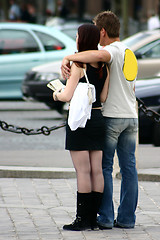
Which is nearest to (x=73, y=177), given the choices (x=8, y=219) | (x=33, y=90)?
(x=8, y=219)

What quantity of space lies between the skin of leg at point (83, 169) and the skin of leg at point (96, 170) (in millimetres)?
30

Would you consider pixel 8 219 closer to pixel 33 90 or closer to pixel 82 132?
pixel 82 132

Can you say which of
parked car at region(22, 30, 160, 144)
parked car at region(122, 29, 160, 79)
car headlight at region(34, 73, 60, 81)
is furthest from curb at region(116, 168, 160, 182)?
parked car at region(122, 29, 160, 79)

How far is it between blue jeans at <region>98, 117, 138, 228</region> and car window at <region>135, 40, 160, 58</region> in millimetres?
9751

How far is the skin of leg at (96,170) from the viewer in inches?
228

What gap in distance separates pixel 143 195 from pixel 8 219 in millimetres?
Answer: 1669

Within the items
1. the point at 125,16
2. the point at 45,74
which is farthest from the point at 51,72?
the point at 125,16

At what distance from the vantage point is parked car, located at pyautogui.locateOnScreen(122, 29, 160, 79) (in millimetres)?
15406

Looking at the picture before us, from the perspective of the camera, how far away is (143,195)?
7430mm

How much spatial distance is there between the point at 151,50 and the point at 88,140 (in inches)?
404

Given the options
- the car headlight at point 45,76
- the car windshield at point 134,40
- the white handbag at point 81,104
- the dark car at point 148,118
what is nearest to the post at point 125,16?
the car windshield at point 134,40

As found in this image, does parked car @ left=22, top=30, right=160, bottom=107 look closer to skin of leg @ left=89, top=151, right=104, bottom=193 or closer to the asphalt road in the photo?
the asphalt road

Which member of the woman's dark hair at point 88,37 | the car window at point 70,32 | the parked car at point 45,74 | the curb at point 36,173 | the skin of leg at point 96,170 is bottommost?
the car window at point 70,32

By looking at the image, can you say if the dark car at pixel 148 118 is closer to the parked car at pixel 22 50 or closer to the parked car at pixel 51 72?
the parked car at pixel 51 72
